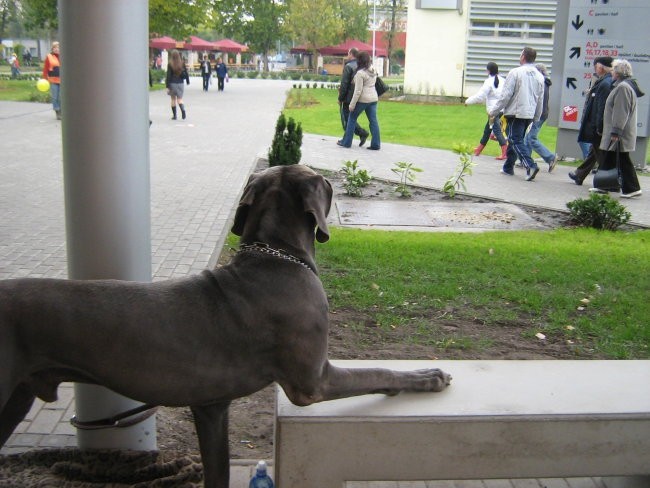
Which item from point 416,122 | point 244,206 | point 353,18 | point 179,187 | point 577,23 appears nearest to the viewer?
point 244,206

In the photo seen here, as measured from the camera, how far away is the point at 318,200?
A: 299cm

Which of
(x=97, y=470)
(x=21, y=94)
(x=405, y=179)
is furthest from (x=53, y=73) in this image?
(x=97, y=470)

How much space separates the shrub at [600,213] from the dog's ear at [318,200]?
7289 millimetres

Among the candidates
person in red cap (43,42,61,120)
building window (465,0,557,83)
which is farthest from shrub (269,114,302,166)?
building window (465,0,557,83)

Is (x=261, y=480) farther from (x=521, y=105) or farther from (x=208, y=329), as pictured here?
(x=521, y=105)

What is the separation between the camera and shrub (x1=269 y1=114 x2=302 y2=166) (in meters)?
10.4

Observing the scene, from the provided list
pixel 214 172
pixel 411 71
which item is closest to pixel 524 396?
pixel 214 172

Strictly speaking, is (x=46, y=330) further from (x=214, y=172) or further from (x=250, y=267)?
(x=214, y=172)

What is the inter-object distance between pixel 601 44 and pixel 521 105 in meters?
2.76

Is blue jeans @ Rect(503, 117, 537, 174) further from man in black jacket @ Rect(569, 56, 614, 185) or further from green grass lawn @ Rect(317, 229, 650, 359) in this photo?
green grass lawn @ Rect(317, 229, 650, 359)

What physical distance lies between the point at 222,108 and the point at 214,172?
15177mm

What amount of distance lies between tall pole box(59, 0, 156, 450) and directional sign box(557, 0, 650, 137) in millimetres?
12714

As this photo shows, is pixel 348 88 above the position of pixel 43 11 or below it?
below

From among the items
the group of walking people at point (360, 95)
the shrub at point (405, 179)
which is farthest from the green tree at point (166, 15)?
the shrub at point (405, 179)
